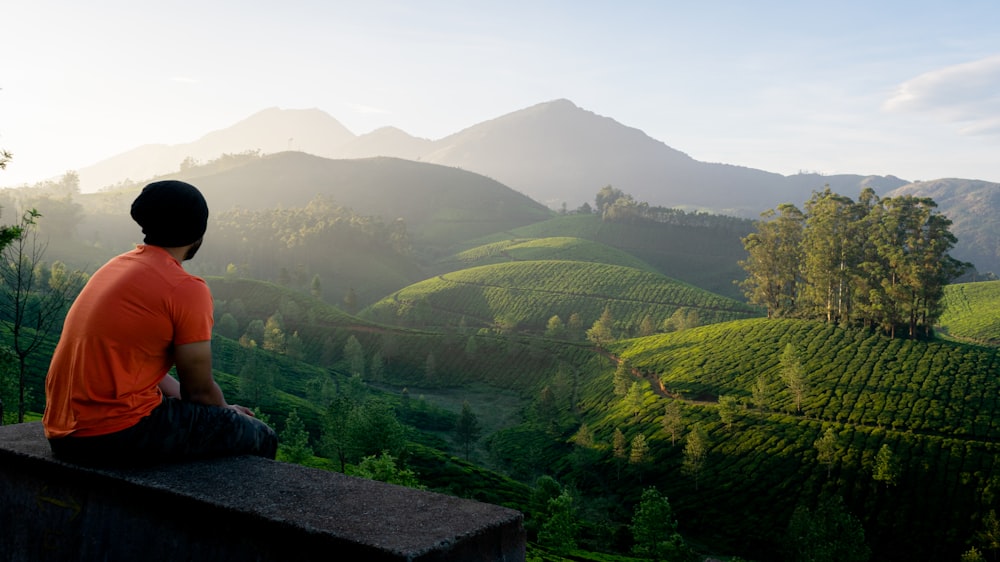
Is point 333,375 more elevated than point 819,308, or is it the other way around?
point 819,308

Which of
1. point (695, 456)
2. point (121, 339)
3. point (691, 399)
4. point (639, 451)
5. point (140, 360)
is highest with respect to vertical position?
point (121, 339)

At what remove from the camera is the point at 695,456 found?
2373 inches

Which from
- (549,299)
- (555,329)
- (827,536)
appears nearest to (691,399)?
(827,536)

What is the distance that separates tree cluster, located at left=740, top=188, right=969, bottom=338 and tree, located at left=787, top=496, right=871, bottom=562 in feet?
136

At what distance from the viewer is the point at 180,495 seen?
4.46 metres

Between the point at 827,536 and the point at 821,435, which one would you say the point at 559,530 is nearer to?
the point at 827,536

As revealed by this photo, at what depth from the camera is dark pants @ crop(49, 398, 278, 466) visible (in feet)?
16.5

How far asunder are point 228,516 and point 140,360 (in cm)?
157

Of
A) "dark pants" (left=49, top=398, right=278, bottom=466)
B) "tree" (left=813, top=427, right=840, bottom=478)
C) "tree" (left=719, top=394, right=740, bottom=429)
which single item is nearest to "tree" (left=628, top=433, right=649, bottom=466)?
"tree" (left=719, top=394, right=740, bottom=429)

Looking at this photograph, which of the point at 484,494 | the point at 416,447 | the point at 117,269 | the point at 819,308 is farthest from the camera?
the point at 819,308

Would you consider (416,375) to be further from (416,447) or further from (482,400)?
(416,447)

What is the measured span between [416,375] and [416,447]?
48.0 m

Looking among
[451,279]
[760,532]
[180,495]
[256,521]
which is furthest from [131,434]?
[451,279]

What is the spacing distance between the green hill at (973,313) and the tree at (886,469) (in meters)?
84.0
